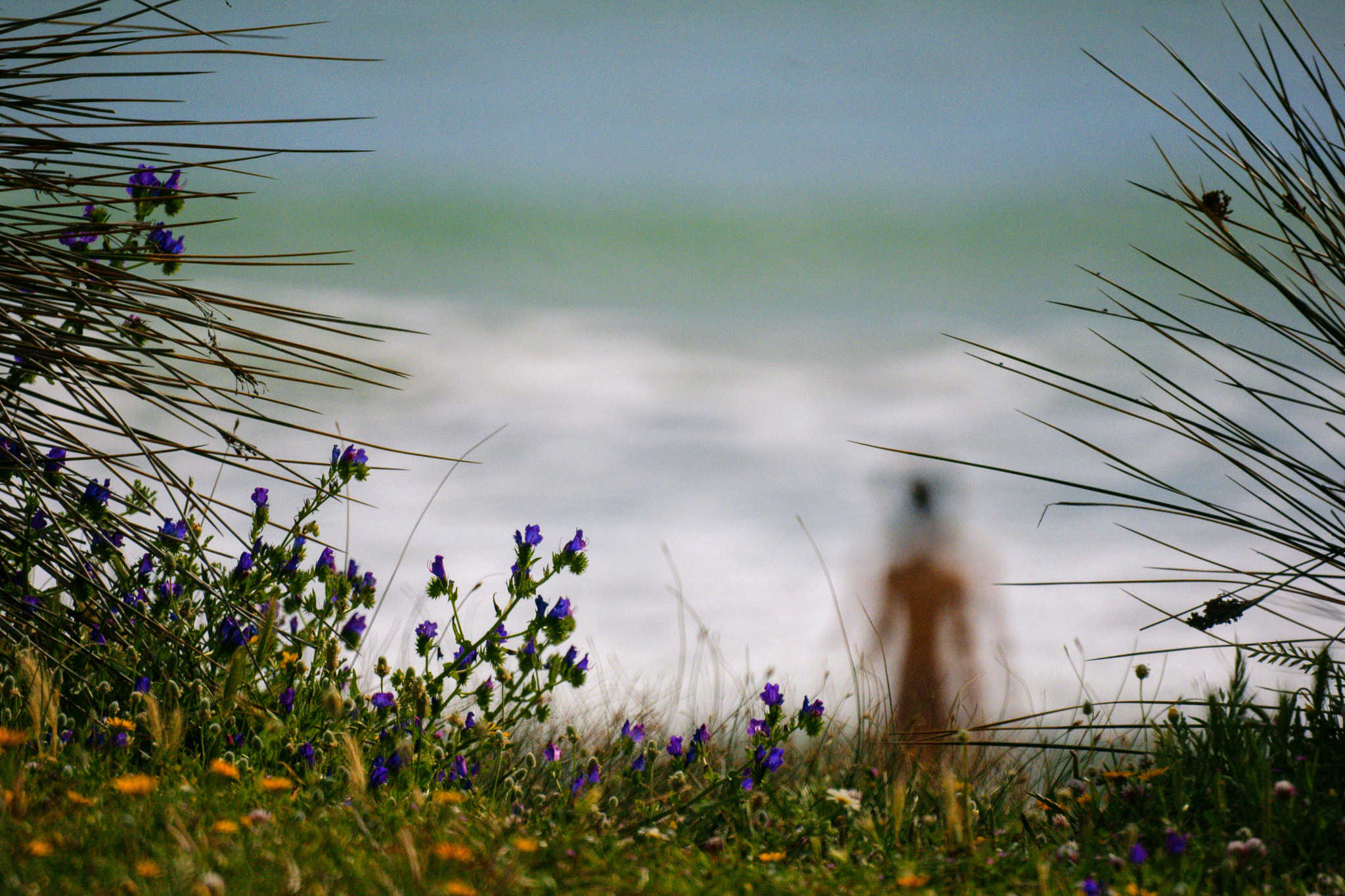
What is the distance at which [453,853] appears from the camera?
1585mm

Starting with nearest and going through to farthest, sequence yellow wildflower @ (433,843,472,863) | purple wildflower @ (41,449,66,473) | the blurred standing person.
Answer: yellow wildflower @ (433,843,472,863) → purple wildflower @ (41,449,66,473) → the blurred standing person

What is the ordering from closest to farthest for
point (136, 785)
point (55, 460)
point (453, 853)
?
point (453, 853) → point (136, 785) → point (55, 460)

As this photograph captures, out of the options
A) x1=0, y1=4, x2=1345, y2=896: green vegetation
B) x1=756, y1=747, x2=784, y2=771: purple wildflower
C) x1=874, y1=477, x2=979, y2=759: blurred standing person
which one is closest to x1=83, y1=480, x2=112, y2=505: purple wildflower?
x1=0, y1=4, x2=1345, y2=896: green vegetation

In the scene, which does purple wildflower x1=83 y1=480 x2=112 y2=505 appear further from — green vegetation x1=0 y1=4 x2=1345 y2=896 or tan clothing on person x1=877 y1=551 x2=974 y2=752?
tan clothing on person x1=877 y1=551 x2=974 y2=752

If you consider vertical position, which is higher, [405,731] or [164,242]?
[164,242]

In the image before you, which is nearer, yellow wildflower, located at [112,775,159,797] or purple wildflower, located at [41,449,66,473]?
yellow wildflower, located at [112,775,159,797]

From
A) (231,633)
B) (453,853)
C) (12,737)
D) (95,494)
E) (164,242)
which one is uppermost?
(164,242)

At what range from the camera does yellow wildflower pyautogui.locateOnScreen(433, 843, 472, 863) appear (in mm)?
1579

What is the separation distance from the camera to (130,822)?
171 cm

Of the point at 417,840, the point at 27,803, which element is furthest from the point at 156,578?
the point at 417,840

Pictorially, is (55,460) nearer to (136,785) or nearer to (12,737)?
(12,737)

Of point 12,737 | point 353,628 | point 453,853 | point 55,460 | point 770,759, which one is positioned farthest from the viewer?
point 353,628

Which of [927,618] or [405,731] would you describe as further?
[927,618]

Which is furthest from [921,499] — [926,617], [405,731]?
[405,731]
